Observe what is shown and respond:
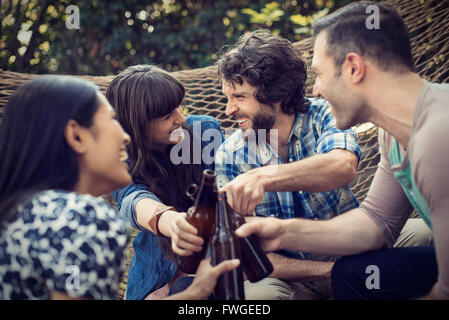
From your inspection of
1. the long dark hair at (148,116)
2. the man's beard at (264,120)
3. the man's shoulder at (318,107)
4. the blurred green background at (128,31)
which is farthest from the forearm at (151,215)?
the blurred green background at (128,31)

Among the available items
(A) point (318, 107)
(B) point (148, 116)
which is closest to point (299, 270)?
(A) point (318, 107)

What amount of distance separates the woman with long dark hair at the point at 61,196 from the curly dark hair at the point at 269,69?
1.00 metres

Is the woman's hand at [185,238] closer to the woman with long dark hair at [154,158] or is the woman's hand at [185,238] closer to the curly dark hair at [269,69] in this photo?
the woman with long dark hair at [154,158]

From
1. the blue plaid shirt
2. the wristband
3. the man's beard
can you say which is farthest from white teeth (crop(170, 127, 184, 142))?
the wristband

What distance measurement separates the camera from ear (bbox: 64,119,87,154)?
3.76 feet

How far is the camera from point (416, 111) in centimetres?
125

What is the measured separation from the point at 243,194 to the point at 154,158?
0.80m

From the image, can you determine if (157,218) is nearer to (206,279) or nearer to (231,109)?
(206,279)

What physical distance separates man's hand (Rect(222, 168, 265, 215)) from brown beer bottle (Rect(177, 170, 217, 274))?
0.22 feet

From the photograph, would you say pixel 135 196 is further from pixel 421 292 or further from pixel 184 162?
pixel 421 292
